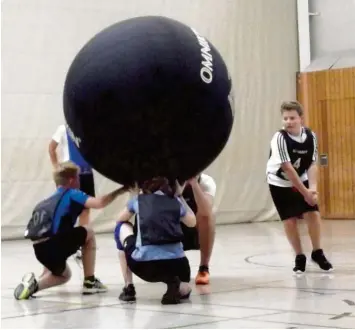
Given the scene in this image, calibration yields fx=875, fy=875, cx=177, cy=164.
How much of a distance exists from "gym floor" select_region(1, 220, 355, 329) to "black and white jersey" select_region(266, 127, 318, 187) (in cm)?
81

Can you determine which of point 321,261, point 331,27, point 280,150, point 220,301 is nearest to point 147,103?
point 220,301

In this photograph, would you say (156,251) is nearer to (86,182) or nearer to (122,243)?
(122,243)

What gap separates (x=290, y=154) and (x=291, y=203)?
42 cm

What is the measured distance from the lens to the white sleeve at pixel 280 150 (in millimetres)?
7222

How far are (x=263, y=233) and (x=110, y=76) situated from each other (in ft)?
33.0

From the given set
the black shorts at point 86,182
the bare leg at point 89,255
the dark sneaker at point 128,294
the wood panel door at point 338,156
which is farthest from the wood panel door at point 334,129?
the dark sneaker at point 128,294

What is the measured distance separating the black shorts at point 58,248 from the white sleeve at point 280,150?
1827mm

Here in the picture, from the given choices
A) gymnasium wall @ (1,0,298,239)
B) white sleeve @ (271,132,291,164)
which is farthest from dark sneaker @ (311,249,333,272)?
gymnasium wall @ (1,0,298,239)

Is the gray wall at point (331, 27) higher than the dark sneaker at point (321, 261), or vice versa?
the gray wall at point (331, 27)

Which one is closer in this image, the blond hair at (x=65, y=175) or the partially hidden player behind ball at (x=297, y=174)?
the blond hair at (x=65, y=175)

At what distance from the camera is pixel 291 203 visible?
736 centimetres

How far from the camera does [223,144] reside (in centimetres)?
326

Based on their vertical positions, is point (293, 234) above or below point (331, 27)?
below

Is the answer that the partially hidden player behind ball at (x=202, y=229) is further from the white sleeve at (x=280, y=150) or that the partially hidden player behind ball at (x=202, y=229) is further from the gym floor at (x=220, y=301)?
the white sleeve at (x=280, y=150)
